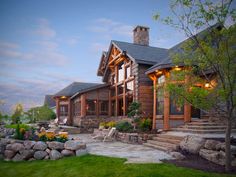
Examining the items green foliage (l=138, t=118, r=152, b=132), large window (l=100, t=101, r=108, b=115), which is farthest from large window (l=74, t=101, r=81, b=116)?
green foliage (l=138, t=118, r=152, b=132)

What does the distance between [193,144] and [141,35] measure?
1446cm

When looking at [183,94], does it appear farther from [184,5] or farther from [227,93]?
[184,5]

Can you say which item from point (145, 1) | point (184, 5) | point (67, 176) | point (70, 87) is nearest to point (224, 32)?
point (184, 5)

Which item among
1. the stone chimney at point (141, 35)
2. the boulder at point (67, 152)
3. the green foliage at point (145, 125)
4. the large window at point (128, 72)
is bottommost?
the boulder at point (67, 152)

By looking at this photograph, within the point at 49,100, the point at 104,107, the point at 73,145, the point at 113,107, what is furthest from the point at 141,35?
the point at 49,100

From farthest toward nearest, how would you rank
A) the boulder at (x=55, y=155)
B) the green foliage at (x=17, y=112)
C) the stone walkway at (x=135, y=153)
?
1. the green foliage at (x=17, y=112)
2. the boulder at (x=55, y=155)
3. the stone walkway at (x=135, y=153)

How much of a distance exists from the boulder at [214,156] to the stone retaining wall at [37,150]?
445 centimetres

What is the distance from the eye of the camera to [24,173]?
6.55m

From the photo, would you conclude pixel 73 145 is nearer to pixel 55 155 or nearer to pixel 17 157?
pixel 55 155

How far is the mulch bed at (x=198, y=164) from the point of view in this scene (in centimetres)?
596

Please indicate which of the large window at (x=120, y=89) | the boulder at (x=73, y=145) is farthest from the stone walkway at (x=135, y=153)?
the large window at (x=120, y=89)

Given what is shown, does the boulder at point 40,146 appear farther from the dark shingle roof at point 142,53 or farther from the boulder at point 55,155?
the dark shingle roof at point 142,53

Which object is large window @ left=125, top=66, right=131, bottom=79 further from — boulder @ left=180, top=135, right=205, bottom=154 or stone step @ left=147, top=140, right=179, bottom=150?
boulder @ left=180, top=135, right=205, bottom=154

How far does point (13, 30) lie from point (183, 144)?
854 cm
